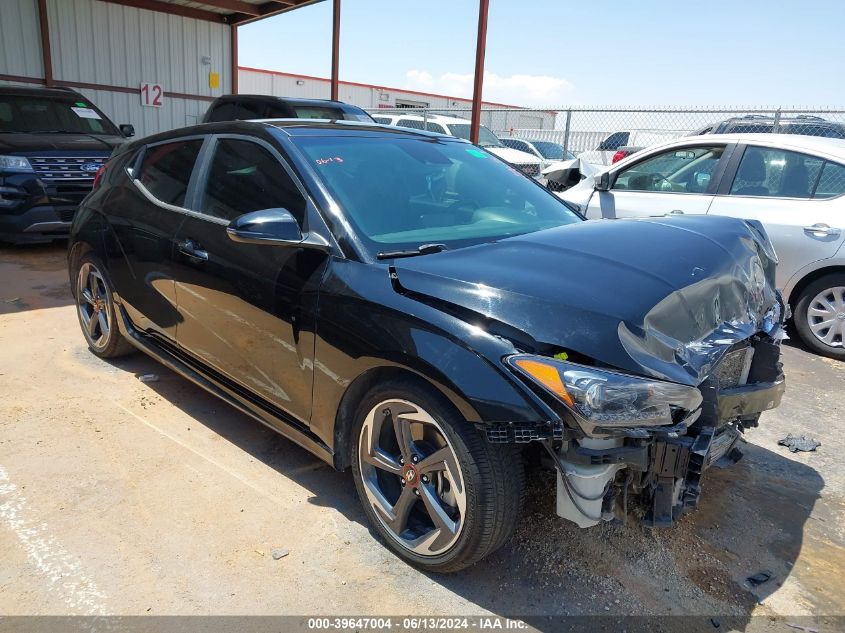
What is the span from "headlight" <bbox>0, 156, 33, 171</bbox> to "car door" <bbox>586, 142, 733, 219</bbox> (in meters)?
6.34

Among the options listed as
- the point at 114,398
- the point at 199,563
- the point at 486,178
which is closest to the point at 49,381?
the point at 114,398

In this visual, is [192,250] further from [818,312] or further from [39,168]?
[39,168]

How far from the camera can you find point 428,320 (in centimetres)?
232

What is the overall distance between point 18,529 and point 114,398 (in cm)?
140

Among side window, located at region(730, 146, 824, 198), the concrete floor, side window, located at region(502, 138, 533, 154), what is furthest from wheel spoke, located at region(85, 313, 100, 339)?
side window, located at region(502, 138, 533, 154)

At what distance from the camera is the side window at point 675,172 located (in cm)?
595

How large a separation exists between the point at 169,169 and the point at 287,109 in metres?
5.42

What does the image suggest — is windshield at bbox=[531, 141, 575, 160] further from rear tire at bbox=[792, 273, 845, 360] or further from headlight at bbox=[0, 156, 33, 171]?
headlight at bbox=[0, 156, 33, 171]

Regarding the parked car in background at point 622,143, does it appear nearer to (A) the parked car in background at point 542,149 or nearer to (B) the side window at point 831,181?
(A) the parked car in background at point 542,149

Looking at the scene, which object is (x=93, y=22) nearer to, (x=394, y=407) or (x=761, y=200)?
(x=761, y=200)

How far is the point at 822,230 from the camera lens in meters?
5.27

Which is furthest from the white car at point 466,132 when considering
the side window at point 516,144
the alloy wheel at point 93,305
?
the alloy wheel at point 93,305

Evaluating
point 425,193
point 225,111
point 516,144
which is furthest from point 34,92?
point 516,144

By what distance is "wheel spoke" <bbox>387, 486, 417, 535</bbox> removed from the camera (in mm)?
2558
